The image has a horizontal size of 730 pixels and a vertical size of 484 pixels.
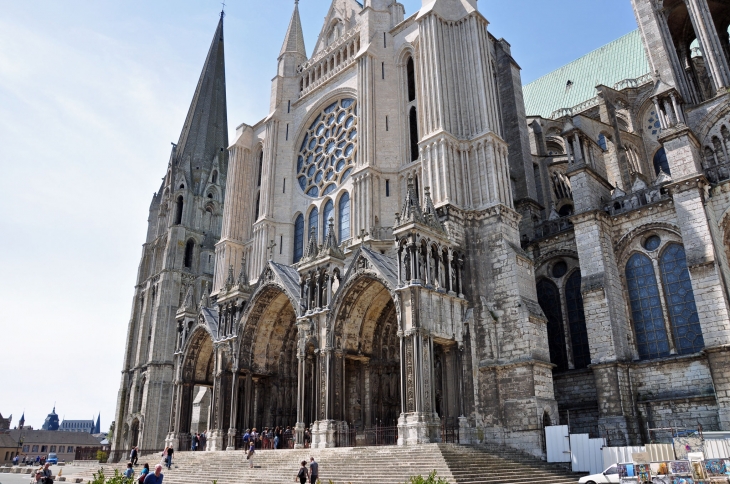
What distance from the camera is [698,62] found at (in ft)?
89.4

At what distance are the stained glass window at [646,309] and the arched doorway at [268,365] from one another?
39.5ft

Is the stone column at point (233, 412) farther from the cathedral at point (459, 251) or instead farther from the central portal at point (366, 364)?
the central portal at point (366, 364)

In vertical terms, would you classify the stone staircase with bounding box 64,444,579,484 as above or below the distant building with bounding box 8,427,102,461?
below

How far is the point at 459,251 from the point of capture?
1914 cm

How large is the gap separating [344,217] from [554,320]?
9.29 meters

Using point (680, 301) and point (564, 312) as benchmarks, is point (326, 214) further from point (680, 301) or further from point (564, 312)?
point (680, 301)

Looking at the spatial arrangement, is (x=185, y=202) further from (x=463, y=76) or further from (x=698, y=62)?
(x=698, y=62)

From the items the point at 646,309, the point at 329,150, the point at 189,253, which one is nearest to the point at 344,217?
the point at 329,150

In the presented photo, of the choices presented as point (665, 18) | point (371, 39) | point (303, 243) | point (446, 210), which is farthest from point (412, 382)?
point (665, 18)

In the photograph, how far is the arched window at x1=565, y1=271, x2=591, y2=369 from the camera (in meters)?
20.9

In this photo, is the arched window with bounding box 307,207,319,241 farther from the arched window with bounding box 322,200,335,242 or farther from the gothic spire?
the gothic spire

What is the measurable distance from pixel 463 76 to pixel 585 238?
773 cm

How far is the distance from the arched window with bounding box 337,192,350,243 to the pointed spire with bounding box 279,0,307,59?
10870mm

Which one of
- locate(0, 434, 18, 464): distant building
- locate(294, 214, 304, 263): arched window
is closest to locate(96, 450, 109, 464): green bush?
locate(294, 214, 304, 263): arched window
